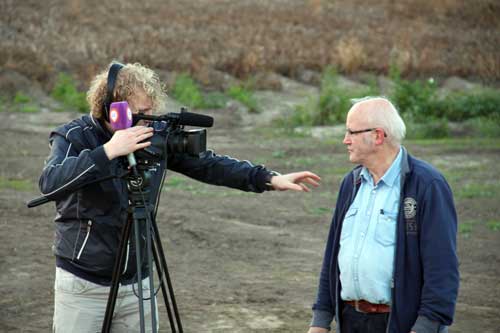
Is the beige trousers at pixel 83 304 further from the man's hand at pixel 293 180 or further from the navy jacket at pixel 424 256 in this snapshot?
the navy jacket at pixel 424 256

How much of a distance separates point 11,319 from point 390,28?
962 inches

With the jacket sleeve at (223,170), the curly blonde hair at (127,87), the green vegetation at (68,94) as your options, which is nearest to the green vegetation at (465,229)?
the jacket sleeve at (223,170)

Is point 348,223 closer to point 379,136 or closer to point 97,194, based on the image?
point 379,136

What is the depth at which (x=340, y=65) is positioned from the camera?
24938 mm

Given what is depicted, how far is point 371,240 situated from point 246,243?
18.5 feet

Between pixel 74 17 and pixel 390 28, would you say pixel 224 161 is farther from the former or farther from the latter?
pixel 390 28

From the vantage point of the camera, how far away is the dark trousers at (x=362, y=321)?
11.8 feet

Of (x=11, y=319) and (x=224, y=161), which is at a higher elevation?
(x=224, y=161)

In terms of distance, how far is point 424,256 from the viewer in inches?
138

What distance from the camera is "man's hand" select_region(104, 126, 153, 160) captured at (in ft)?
11.0

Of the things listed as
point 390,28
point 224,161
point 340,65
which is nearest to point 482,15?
point 390,28

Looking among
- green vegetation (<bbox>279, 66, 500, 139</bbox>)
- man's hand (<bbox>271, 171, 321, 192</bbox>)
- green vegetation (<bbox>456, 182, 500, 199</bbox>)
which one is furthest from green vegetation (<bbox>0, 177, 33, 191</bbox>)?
man's hand (<bbox>271, 171, 321, 192</bbox>)

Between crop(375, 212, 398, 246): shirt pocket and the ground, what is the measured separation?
2974mm

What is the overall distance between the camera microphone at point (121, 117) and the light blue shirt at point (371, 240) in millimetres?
974
